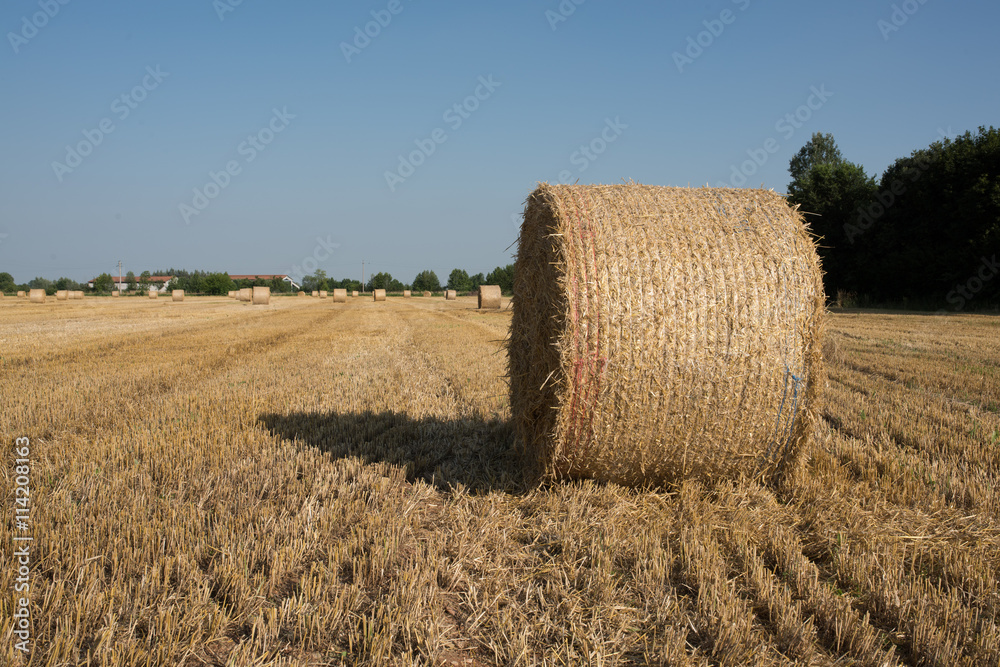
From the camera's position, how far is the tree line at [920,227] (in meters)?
24.3

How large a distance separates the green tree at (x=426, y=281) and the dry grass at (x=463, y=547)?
10040 cm

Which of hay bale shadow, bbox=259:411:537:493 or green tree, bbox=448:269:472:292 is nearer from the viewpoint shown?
hay bale shadow, bbox=259:411:537:493

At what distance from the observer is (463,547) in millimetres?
3279

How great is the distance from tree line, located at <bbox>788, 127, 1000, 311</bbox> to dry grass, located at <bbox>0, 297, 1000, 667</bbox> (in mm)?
22187

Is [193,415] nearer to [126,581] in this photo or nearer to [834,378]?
[126,581]

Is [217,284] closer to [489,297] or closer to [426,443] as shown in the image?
[489,297]

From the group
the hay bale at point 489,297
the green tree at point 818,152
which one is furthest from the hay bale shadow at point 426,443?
the green tree at point 818,152

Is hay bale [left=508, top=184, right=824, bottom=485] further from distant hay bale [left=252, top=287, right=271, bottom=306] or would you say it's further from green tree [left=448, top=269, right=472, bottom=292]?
green tree [left=448, top=269, right=472, bottom=292]

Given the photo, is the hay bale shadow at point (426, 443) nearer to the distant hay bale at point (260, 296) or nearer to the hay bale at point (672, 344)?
the hay bale at point (672, 344)

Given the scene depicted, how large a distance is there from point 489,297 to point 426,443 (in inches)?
1017

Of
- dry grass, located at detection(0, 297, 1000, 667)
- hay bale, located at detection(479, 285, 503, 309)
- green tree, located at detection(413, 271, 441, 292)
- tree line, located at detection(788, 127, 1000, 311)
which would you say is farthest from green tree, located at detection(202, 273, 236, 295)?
dry grass, located at detection(0, 297, 1000, 667)

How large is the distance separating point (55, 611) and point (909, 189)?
35229 mm

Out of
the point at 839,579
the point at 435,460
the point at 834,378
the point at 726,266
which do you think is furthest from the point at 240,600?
the point at 834,378

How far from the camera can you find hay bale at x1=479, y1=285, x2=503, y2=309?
3077 cm
